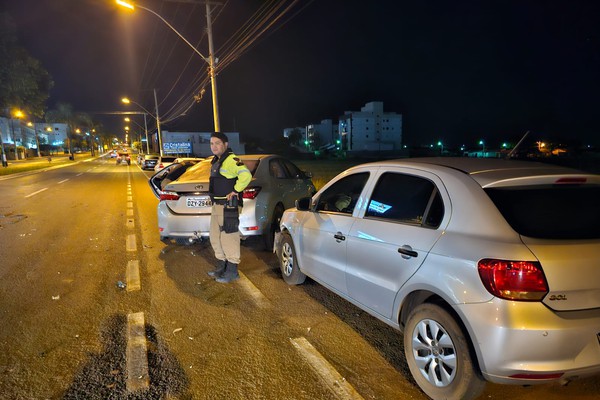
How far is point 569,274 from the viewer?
7.41ft

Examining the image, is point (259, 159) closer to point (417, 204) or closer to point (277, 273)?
point (277, 273)

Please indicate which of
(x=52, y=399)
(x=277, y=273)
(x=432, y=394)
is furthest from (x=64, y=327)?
(x=432, y=394)

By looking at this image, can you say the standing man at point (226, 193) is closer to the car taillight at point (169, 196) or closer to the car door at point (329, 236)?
the car door at point (329, 236)

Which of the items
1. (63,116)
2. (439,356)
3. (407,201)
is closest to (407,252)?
(407,201)

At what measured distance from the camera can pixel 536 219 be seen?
250cm

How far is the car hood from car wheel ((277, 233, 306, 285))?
295 cm

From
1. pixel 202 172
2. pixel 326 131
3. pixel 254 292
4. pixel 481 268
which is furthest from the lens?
pixel 326 131

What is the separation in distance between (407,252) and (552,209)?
0.99 metres

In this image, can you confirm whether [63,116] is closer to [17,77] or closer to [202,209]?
[17,77]

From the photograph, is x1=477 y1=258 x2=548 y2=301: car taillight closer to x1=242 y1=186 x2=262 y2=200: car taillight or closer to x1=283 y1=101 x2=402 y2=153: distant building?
x1=242 y1=186 x2=262 y2=200: car taillight

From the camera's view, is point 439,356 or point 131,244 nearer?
point 439,356

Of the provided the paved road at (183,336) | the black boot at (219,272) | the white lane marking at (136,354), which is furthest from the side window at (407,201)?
the black boot at (219,272)

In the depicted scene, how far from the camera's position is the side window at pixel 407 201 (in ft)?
9.48

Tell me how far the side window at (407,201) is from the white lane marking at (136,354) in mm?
2249
